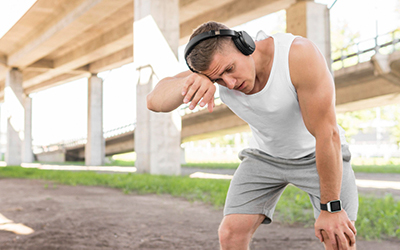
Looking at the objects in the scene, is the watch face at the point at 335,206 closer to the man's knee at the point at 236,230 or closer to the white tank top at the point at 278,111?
the white tank top at the point at 278,111

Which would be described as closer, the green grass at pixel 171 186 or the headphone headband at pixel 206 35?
the headphone headband at pixel 206 35

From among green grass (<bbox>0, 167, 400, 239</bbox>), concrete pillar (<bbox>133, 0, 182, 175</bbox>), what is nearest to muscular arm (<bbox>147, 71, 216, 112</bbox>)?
green grass (<bbox>0, 167, 400, 239</bbox>)

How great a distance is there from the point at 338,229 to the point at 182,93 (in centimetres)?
112

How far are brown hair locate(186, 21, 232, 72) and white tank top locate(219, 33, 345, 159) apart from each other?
0.31 metres

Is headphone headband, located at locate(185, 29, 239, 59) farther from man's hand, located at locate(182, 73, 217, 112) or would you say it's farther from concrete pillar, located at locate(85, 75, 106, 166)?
concrete pillar, located at locate(85, 75, 106, 166)

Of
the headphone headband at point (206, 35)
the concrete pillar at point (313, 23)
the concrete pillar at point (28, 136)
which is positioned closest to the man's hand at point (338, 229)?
the headphone headband at point (206, 35)

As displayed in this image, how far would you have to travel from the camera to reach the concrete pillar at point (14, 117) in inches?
1049

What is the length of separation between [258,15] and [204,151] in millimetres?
27056

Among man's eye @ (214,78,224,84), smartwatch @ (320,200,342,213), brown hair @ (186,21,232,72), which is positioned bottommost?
smartwatch @ (320,200,342,213)

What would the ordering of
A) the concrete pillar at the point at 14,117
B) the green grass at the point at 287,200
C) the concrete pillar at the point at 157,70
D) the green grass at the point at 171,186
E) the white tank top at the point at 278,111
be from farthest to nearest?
the concrete pillar at the point at 14,117
the concrete pillar at the point at 157,70
the green grass at the point at 171,186
the green grass at the point at 287,200
the white tank top at the point at 278,111

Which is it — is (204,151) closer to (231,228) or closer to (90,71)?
(90,71)

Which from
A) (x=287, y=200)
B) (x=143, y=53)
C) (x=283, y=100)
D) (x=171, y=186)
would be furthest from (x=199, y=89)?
(x=143, y=53)

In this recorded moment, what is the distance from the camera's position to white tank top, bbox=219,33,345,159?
202 cm

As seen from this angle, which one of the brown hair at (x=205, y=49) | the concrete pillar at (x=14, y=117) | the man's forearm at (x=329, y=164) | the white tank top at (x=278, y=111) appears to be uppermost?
the concrete pillar at (x=14, y=117)
